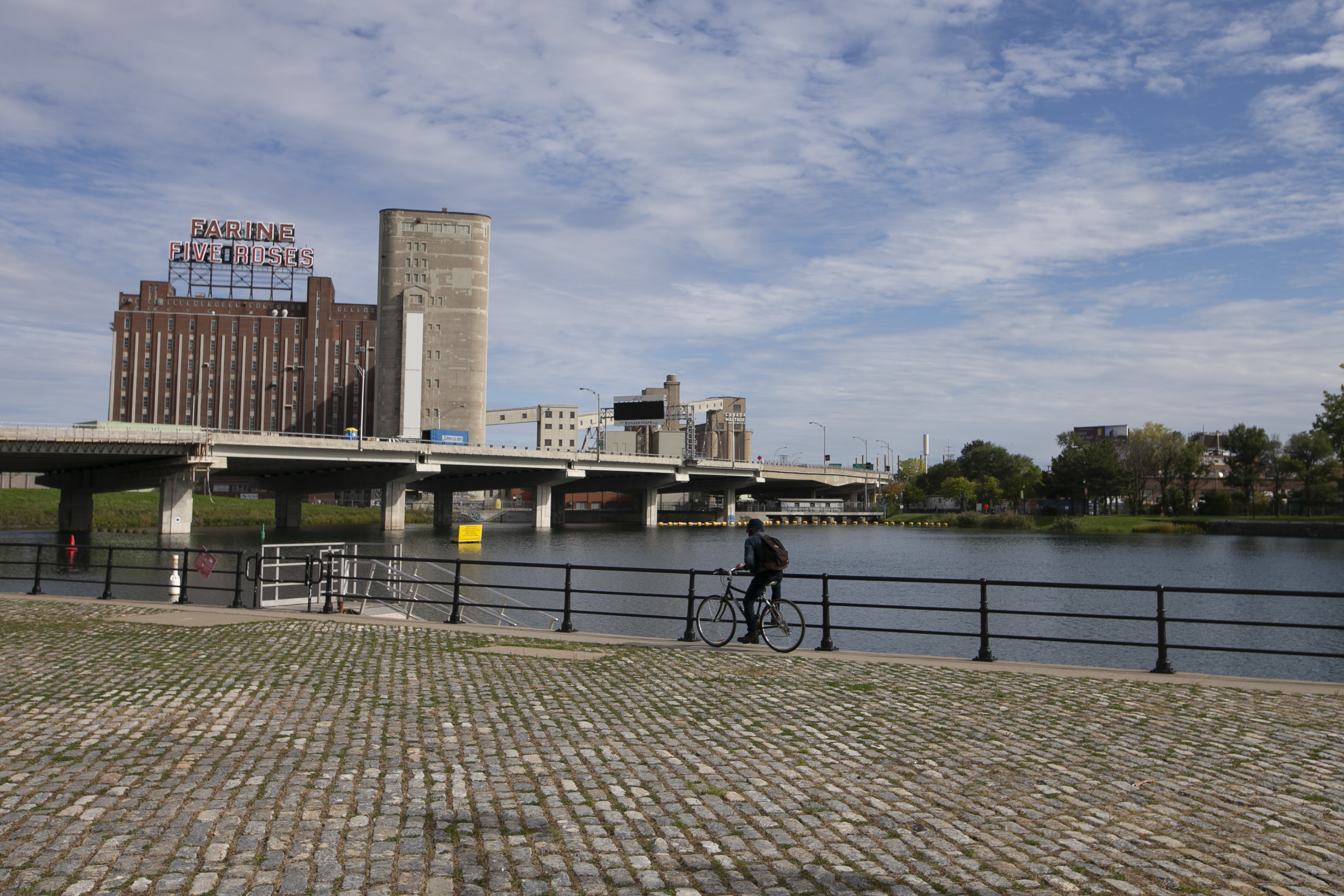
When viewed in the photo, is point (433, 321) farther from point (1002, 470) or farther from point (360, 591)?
point (360, 591)

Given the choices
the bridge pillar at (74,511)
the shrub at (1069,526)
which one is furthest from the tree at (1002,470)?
the bridge pillar at (74,511)

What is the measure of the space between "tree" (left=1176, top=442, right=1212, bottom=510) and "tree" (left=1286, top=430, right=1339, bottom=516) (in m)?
9.35

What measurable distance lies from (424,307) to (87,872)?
483 ft

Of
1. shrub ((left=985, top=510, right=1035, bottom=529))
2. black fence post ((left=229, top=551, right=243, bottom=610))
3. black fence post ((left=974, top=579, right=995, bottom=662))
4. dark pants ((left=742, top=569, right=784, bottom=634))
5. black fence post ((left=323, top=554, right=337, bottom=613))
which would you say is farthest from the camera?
shrub ((left=985, top=510, right=1035, bottom=529))

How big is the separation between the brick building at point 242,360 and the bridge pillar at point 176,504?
299 ft

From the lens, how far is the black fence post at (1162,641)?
13.0 metres

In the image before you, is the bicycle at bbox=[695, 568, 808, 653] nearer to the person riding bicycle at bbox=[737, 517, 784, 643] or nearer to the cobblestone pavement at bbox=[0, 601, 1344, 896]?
the person riding bicycle at bbox=[737, 517, 784, 643]

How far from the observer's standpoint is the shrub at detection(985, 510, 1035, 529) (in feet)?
368

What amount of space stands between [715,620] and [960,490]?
143m

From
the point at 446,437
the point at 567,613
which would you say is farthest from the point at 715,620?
the point at 446,437

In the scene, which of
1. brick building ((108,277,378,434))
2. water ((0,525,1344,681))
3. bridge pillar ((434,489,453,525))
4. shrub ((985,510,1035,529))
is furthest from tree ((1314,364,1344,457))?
brick building ((108,277,378,434))

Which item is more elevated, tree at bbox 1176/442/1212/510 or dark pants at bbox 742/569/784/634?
tree at bbox 1176/442/1212/510

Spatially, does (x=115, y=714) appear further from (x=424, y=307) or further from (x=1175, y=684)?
(x=424, y=307)

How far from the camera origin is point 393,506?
94562 millimetres
